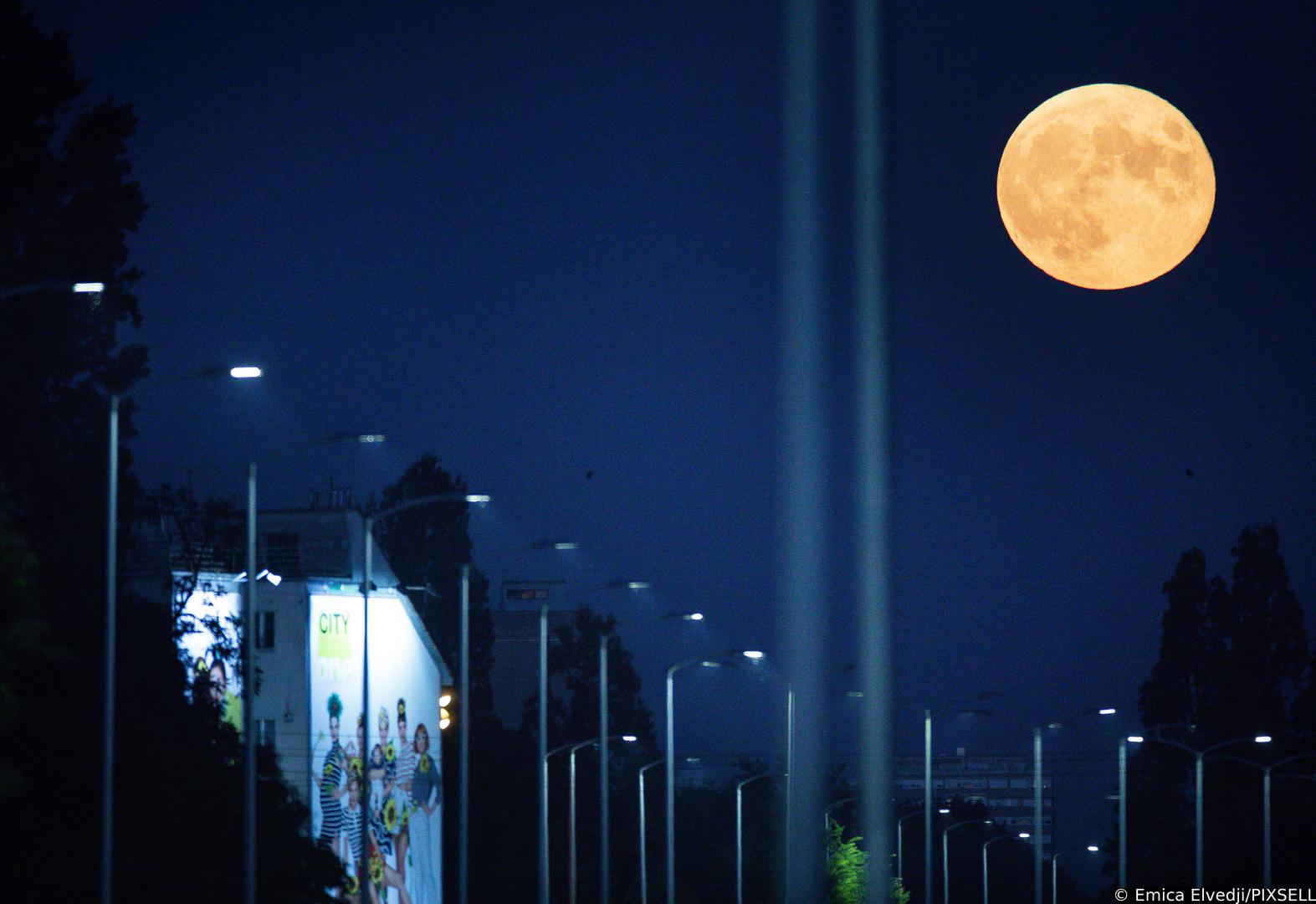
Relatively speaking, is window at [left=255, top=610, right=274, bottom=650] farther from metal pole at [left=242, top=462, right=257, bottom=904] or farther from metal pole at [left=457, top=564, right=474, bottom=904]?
metal pole at [left=242, top=462, right=257, bottom=904]

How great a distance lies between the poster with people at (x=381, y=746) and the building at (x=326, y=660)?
66mm

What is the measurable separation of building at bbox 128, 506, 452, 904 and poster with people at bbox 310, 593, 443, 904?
0.07 meters

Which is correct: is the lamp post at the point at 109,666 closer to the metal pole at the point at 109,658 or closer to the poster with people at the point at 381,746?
the metal pole at the point at 109,658

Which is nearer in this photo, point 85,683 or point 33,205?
point 85,683

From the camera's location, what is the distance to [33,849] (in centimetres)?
3388

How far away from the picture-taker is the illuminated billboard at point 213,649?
45594 mm

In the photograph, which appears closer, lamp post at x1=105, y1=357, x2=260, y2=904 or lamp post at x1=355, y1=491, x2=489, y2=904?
lamp post at x1=105, y1=357, x2=260, y2=904

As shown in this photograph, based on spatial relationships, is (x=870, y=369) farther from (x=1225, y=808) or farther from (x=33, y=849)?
(x=1225, y=808)

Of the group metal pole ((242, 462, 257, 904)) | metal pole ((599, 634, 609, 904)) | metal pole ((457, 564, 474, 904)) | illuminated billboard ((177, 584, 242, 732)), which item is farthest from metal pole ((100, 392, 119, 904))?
metal pole ((599, 634, 609, 904))

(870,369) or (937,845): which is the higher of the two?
(870,369)

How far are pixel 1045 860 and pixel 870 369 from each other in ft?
626

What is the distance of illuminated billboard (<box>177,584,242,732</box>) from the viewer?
150 ft

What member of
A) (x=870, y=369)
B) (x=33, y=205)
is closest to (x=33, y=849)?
(x=33, y=205)

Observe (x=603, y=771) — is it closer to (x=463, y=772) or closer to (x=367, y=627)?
(x=463, y=772)
